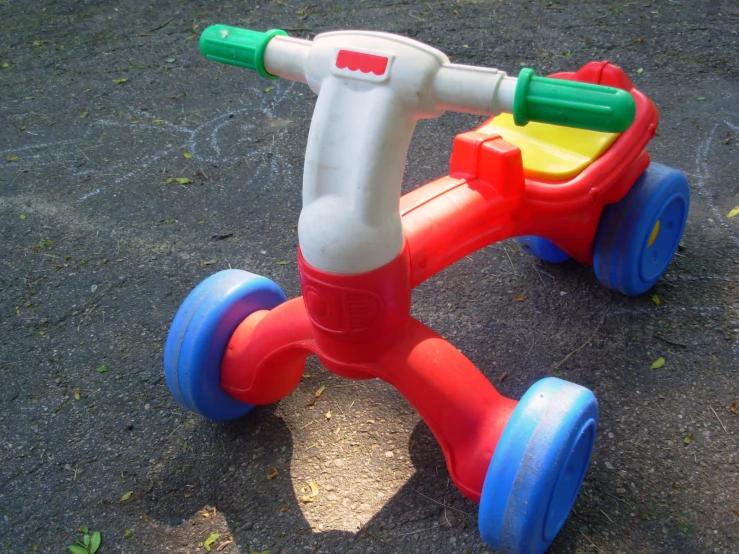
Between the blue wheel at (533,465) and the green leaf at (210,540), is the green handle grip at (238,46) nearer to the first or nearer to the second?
the blue wheel at (533,465)

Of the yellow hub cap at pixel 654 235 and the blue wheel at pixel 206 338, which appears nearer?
the blue wheel at pixel 206 338

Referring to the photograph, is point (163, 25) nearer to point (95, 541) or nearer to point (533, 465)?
point (95, 541)

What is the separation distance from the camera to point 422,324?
4.61ft

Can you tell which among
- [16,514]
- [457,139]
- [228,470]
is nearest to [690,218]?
[457,139]

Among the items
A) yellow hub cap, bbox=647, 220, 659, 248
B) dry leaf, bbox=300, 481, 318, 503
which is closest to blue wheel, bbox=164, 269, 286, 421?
dry leaf, bbox=300, 481, 318, 503

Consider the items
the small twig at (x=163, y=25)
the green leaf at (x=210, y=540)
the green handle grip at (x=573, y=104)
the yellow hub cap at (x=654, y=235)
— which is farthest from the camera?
the small twig at (x=163, y=25)

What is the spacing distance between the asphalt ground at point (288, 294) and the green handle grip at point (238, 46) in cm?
85

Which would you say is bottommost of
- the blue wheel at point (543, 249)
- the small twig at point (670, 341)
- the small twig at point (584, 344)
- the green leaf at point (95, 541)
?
the green leaf at point (95, 541)

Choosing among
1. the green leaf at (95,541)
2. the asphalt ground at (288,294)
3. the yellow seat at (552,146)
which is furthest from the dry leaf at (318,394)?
the yellow seat at (552,146)

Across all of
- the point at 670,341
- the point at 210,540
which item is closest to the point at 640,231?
the point at 670,341

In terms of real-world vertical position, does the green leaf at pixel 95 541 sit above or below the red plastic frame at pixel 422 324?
below

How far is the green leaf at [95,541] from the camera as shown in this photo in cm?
147

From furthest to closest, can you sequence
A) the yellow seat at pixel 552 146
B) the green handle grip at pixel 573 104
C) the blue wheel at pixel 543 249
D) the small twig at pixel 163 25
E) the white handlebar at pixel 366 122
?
the small twig at pixel 163 25
the blue wheel at pixel 543 249
the yellow seat at pixel 552 146
the white handlebar at pixel 366 122
the green handle grip at pixel 573 104

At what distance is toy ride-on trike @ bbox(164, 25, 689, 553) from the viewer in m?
1.14
